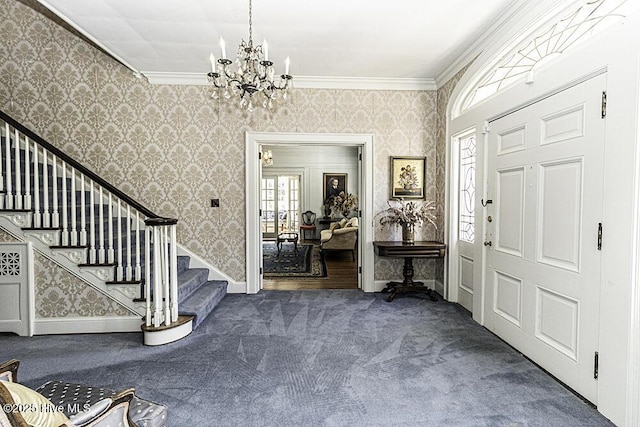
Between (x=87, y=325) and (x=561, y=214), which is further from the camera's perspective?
(x=87, y=325)

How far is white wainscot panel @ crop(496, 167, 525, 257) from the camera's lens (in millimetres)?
2803

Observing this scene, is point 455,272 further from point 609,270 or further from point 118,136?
point 118,136

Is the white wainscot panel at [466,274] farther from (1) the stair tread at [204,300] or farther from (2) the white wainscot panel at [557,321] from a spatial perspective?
(1) the stair tread at [204,300]

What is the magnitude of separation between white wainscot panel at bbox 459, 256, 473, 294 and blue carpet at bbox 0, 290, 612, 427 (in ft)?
1.38

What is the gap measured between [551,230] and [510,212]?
51cm

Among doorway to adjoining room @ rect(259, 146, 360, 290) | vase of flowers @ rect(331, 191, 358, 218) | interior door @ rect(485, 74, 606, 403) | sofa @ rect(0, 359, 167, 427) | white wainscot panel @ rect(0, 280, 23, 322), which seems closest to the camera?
sofa @ rect(0, 359, 167, 427)

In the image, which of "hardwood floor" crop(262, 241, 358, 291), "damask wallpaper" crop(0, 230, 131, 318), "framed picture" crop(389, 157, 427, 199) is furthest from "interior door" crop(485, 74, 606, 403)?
"damask wallpaper" crop(0, 230, 131, 318)

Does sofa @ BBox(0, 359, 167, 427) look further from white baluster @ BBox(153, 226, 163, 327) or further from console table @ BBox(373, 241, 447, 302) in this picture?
console table @ BBox(373, 241, 447, 302)

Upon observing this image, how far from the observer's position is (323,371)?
2498mm

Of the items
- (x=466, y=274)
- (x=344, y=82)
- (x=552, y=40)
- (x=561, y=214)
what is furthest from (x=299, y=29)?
(x=466, y=274)

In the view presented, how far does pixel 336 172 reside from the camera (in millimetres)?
10461

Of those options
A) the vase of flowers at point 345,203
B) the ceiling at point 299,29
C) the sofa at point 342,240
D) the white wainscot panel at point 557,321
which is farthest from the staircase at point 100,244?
the vase of flowers at point 345,203

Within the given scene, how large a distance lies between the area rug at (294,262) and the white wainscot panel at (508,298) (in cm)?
300

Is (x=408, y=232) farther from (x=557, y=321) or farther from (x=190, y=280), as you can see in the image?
(x=190, y=280)
